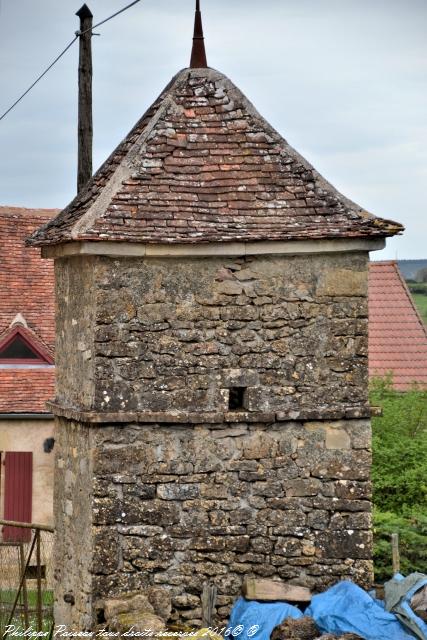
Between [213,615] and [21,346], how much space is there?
13.1m

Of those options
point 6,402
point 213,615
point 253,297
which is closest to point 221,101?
point 253,297

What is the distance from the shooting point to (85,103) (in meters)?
17.4

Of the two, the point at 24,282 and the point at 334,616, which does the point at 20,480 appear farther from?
the point at 334,616

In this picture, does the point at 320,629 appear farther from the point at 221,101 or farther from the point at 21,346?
the point at 21,346

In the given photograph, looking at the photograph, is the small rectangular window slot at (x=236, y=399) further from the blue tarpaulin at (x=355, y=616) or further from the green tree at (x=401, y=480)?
the green tree at (x=401, y=480)

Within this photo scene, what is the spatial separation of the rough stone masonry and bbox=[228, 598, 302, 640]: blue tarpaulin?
0.52ft

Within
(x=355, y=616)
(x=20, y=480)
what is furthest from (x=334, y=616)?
(x=20, y=480)

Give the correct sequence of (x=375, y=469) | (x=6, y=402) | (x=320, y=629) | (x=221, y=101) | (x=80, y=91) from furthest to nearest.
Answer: (x=6, y=402)
(x=80, y=91)
(x=375, y=469)
(x=221, y=101)
(x=320, y=629)

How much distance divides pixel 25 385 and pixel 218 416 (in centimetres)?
1247

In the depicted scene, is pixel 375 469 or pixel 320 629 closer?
pixel 320 629

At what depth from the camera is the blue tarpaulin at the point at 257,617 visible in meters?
9.43

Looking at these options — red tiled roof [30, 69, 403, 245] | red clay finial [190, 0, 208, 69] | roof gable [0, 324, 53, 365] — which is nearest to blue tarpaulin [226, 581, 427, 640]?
red tiled roof [30, 69, 403, 245]

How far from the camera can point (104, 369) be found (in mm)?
9766

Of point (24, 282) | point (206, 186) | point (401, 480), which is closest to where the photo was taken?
point (206, 186)
